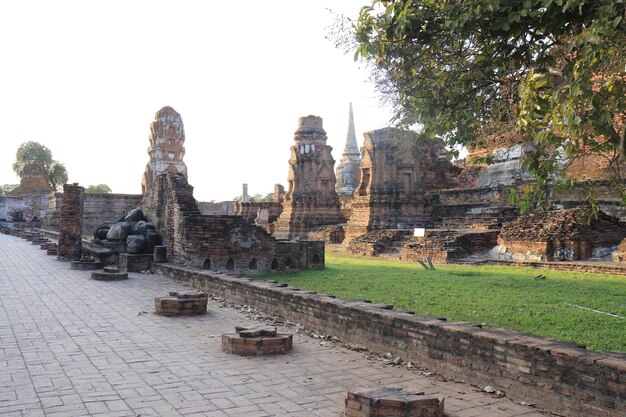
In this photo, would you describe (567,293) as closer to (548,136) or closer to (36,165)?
(548,136)

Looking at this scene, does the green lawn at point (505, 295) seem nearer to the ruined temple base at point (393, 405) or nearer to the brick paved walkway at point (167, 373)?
the brick paved walkway at point (167, 373)

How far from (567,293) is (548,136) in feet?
14.6

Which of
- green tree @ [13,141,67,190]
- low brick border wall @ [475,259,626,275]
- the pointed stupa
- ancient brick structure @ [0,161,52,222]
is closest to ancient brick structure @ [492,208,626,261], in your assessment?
low brick border wall @ [475,259,626,275]

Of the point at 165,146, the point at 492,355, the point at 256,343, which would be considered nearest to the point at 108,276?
the point at 256,343

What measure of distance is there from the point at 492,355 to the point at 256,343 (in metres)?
2.17

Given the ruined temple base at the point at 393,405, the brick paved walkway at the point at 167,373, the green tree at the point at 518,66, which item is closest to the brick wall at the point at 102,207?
the brick paved walkway at the point at 167,373

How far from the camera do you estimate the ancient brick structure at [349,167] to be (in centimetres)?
4909

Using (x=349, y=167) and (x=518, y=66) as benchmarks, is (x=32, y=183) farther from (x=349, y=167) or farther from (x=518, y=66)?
(x=518, y=66)

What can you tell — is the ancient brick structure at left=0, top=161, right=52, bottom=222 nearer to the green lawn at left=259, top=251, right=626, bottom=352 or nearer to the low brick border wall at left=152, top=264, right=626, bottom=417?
the green lawn at left=259, top=251, right=626, bottom=352

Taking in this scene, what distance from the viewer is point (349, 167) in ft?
168

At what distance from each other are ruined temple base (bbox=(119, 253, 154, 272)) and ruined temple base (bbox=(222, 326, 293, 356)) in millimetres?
7943

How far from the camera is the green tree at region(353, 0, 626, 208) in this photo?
4.38 m

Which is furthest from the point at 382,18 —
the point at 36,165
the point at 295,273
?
the point at 36,165

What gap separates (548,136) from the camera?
4.49 meters
